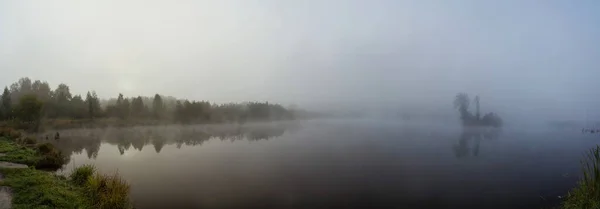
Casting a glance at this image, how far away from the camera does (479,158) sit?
32531mm

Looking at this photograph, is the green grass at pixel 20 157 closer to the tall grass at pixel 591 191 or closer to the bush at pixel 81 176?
the bush at pixel 81 176

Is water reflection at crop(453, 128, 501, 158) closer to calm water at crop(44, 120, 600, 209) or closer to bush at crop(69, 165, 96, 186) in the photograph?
calm water at crop(44, 120, 600, 209)

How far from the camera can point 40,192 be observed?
1133 centimetres

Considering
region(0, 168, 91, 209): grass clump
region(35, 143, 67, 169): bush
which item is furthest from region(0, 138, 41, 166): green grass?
region(0, 168, 91, 209): grass clump

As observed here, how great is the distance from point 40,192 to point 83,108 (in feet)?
255

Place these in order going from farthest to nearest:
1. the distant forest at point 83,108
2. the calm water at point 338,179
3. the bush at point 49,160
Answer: the distant forest at point 83,108 < the bush at point 49,160 < the calm water at point 338,179

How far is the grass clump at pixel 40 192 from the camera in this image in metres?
10.3

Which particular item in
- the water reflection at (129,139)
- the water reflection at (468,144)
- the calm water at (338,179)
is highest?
the water reflection at (129,139)

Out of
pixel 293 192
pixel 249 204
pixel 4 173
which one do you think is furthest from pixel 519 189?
pixel 4 173

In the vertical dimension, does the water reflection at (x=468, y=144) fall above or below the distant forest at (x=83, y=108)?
below

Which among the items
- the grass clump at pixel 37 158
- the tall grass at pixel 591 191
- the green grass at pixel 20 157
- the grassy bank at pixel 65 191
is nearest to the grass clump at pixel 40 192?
the grassy bank at pixel 65 191

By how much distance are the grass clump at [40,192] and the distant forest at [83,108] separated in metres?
49.2

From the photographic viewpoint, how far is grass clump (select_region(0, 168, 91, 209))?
1031cm

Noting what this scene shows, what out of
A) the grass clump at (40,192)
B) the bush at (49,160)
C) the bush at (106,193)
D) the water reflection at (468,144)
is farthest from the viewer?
the water reflection at (468,144)
